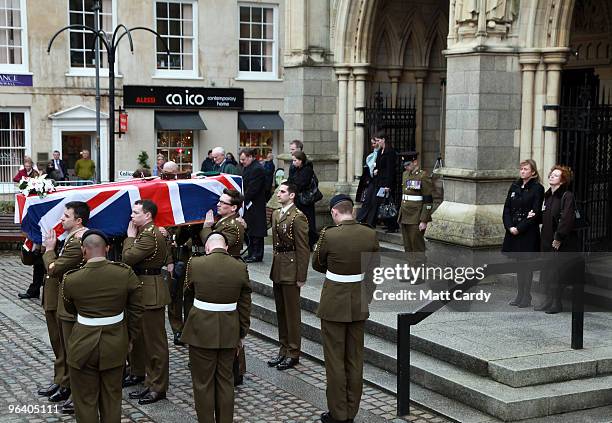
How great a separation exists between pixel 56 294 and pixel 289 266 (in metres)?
2.23

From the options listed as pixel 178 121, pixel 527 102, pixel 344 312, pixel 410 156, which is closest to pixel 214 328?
pixel 344 312

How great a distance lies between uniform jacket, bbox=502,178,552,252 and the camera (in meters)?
9.43

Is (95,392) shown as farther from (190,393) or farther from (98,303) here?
(190,393)

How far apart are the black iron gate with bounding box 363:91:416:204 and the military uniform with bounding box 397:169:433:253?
2.67 m

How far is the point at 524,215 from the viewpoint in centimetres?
953

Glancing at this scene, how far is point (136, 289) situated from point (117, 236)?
3063mm

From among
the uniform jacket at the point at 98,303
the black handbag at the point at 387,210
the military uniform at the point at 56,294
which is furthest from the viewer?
the black handbag at the point at 387,210

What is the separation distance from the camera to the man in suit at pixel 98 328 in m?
6.28

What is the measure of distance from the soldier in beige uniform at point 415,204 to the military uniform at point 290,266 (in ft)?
8.93

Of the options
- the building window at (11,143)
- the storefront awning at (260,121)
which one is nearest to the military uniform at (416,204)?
the building window at (11,143)

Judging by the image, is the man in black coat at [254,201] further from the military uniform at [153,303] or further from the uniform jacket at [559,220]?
the military uniform at [153,303]

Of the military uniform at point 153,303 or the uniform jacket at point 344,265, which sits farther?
the military uniform at point 153,303

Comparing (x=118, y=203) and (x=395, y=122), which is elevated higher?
(x=395, y=122)

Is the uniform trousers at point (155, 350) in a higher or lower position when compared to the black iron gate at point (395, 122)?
lower
